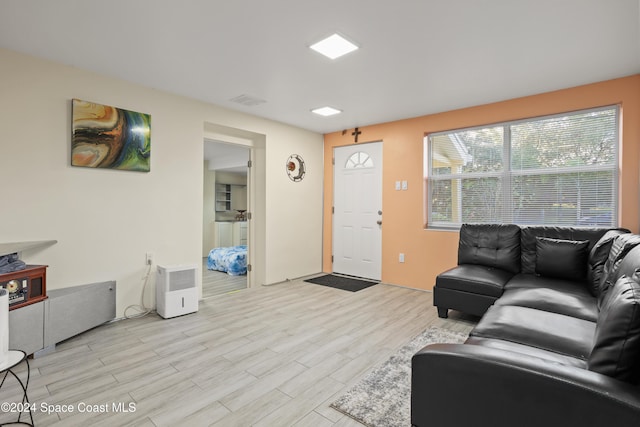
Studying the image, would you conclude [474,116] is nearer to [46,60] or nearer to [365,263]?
[365,263]

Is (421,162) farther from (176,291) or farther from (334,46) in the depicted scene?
(176,291)

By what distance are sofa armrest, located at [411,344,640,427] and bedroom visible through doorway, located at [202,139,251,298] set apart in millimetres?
3579

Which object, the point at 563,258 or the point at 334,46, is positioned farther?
the point at 563,258

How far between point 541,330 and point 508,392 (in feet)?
2.81

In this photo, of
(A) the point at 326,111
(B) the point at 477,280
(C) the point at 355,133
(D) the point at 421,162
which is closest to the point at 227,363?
(B) the point at 477,280

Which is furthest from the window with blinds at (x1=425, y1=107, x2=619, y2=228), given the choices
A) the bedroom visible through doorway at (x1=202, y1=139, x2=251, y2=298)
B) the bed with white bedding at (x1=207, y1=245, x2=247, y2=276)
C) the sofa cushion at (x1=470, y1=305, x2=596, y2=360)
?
the bed with white bedding at (x1=207, y1=245, x2=247, y2=276)

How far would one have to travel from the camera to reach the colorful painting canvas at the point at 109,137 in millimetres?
2984

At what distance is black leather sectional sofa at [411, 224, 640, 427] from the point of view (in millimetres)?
1068

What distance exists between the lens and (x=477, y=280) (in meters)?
3.15

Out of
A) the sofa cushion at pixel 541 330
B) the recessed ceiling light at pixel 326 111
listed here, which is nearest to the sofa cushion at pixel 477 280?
the sofa cushion at pixel 541 330

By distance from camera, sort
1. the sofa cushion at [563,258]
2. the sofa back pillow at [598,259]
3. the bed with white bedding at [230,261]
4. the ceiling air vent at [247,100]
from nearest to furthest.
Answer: the sofa back pillow at [598,259] → the sofa cushion at [563,258] → the ceiling air vent at [247,100] → the bed with white bedding at [230,261]

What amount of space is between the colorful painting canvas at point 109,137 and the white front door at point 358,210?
122 inches

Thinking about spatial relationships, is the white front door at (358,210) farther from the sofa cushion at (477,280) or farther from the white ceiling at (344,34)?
the sofa cushion at (477,280)

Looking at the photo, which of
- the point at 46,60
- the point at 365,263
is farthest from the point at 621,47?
the point at 46,60
